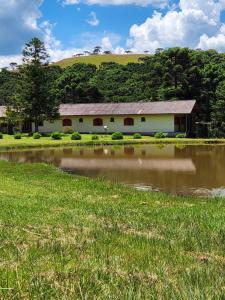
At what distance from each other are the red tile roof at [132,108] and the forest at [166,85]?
2641 mm

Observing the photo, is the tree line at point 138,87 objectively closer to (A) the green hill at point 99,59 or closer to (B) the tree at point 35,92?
(B) the tree at point 35,92

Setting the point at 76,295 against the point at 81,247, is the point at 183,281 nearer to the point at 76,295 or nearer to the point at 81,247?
the point at 76,295

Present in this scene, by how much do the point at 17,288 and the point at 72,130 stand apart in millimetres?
61479

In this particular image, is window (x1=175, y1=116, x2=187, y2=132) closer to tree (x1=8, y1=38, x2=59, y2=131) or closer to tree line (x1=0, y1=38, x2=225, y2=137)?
tree line (x1=0, y1=38, x2=225, y2=137)

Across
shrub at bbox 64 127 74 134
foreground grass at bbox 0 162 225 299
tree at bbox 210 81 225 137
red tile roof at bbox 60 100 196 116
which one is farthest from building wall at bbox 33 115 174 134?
foreground grass at bbox 0 162 225 299

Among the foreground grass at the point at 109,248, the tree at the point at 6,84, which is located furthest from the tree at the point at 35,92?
the foreground grass at the point at 109,248

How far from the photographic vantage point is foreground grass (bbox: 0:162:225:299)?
16.1 ft

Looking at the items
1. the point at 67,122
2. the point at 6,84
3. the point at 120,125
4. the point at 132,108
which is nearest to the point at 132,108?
the point at 132,108

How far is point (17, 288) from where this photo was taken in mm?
4922

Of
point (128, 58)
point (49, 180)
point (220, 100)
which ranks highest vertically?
point (128, 58)

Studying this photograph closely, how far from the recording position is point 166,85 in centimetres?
7088

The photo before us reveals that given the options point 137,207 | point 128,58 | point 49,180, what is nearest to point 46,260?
point 137,207

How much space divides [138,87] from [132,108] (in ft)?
68.0

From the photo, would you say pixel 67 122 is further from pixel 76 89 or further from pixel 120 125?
pixel 76 89
